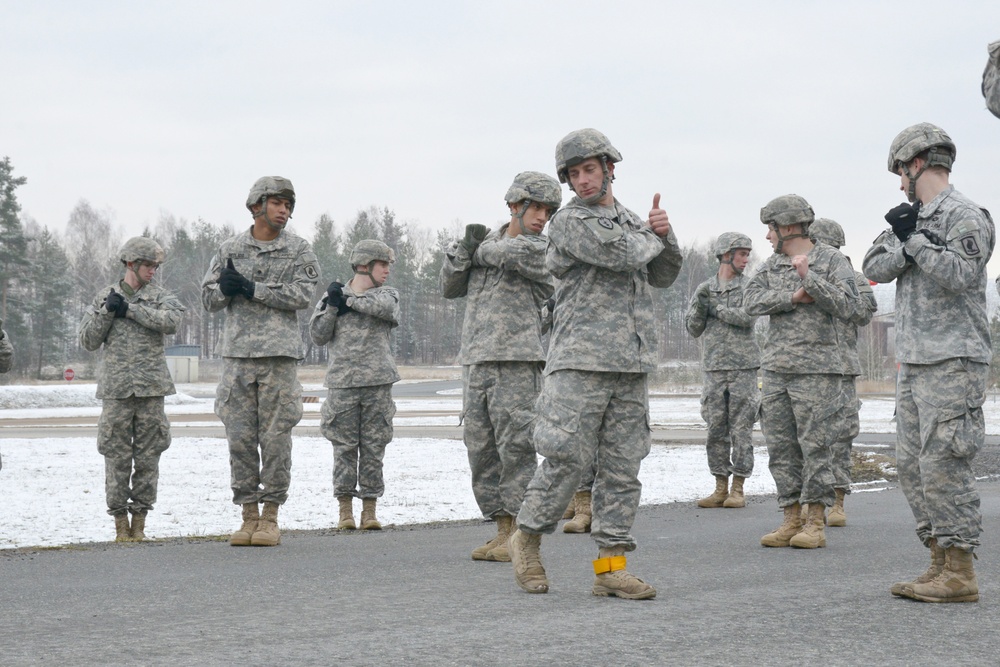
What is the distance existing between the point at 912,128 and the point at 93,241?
94.4m

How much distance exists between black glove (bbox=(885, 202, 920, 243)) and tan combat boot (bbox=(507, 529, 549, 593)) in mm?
2464

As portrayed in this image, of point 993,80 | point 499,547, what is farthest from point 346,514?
point 993,80

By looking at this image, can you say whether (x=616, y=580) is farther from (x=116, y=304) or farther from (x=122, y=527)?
(x=116, y=304)

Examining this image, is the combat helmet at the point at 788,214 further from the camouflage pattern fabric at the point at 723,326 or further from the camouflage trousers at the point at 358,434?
the camouflage trousers at the point at 358,434

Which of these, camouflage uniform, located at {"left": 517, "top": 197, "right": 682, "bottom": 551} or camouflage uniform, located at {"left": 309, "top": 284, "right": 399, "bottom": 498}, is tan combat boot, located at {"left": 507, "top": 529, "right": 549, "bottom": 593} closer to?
camouflage uniform, located at {"left": 517, "top": 197, "right": 682, "bottom": 551}

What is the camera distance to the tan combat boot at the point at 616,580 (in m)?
5.69

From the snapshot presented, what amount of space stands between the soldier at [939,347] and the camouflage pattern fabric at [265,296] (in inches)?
166

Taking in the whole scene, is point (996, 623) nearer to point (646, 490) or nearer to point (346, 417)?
point (346, 417)

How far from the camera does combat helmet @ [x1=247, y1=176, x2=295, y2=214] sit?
8.63 meters

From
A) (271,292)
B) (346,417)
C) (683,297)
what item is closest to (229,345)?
(271,292)

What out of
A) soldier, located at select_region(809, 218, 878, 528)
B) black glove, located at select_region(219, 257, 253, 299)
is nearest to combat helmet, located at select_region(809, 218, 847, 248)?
soldier, located at select_region(809, 218, 878, 528)

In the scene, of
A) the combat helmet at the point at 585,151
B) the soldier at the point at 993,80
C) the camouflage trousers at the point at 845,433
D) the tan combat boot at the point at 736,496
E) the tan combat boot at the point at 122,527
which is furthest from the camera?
the tan combat boot at the point at 736,496

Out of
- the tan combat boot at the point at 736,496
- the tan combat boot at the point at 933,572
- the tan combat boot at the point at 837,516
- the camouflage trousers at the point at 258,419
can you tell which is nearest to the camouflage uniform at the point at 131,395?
the camouflage trousers at the point at 258,419

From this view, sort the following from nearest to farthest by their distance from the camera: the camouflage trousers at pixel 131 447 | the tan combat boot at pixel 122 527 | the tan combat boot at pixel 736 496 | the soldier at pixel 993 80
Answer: the soldier at pixel 993 80 → the tan combat boot at pixel 122 527 → the camouflage trousers at pixel 131 447 → the tan combat boot at pixel 736 496
